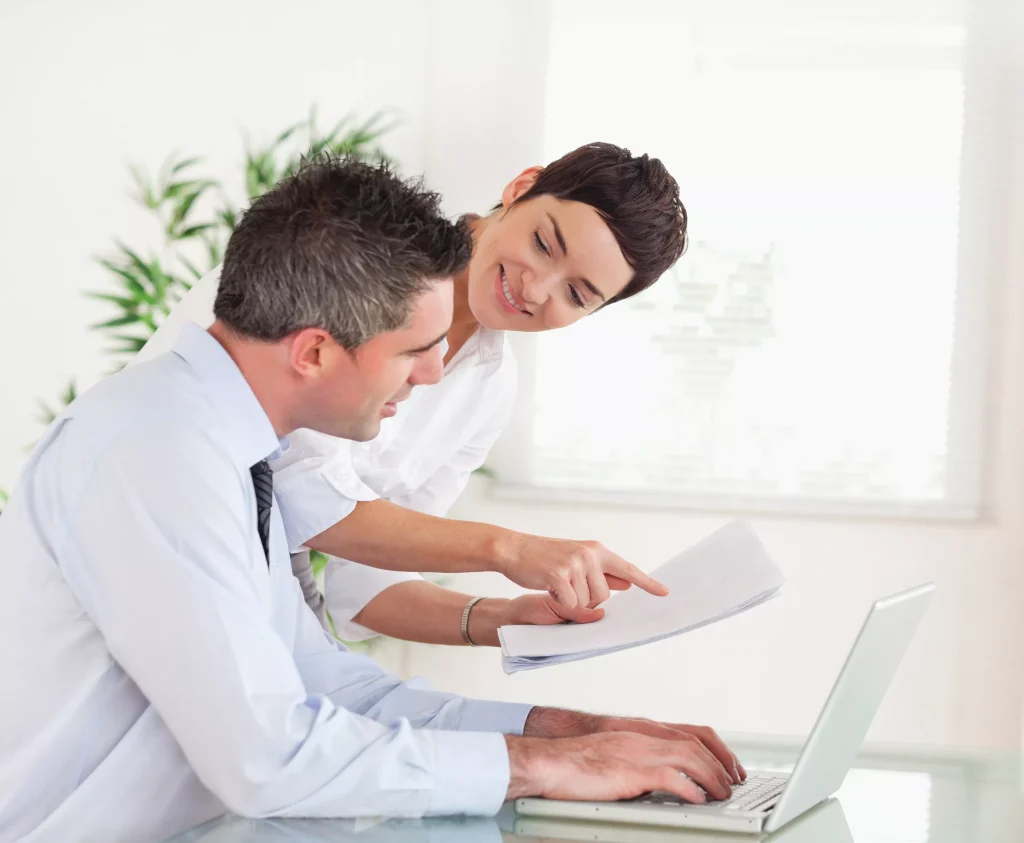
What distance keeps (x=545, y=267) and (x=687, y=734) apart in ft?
2.72

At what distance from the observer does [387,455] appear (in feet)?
6.54

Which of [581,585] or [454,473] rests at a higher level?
[454,473]

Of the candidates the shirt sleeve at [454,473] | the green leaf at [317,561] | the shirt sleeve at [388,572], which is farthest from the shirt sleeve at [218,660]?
the green leaf at [317,561]

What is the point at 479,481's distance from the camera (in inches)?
136

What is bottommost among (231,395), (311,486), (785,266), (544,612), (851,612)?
(851,612)

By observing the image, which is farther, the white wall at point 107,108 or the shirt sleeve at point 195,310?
the white wall at point 107,108

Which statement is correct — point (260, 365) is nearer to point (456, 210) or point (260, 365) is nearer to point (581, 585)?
point (581, 585)

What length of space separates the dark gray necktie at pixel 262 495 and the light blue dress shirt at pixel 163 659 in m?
0.05

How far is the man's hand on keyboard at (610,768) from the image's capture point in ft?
3.64

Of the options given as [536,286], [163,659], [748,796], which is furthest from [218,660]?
[536,286]

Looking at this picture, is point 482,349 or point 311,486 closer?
point 311,486

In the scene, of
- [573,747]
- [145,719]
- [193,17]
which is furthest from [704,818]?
[193,17]

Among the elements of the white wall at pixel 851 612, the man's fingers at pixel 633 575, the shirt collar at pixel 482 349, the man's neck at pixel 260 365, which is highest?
the shirt collar at pixel 482 349

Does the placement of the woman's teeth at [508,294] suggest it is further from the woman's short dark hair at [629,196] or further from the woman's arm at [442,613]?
the woman's arm at [442,613]
